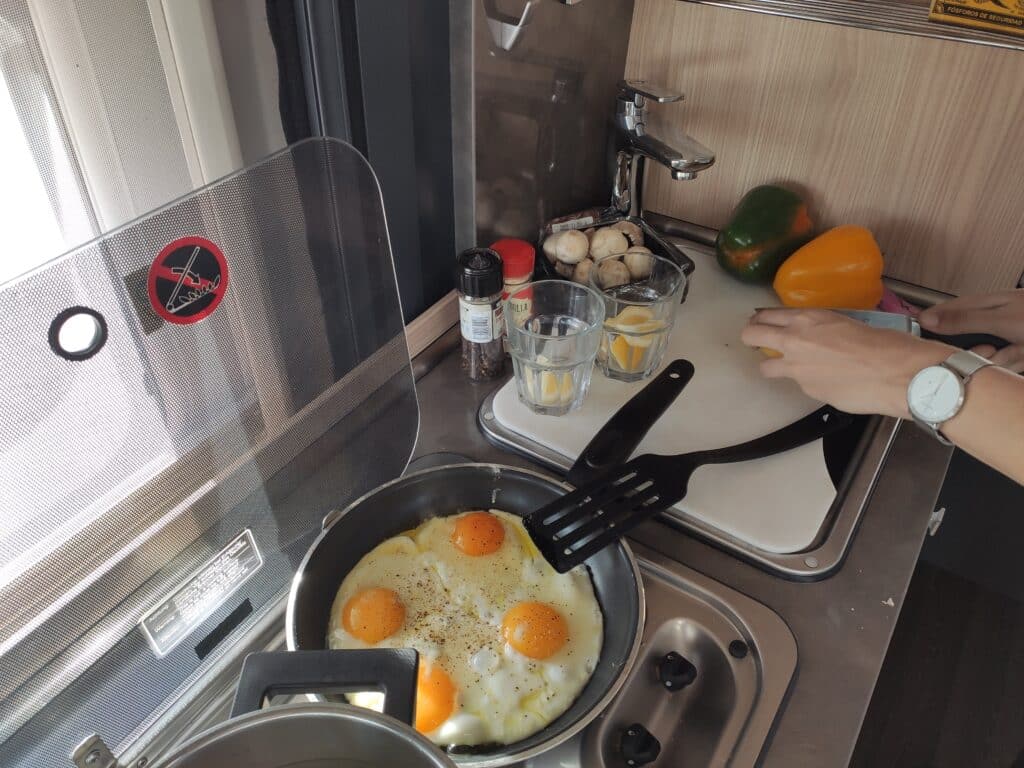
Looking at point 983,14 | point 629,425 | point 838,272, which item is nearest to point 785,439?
point 629,425

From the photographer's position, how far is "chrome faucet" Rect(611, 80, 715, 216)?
3.13 feet

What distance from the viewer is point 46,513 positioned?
0.48m

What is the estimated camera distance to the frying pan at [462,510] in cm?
57

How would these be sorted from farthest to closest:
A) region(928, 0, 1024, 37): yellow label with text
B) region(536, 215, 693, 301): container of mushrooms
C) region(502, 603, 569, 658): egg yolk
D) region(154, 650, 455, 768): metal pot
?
region(536, 215, 693, 301): container of mushrooms
region(928, 0, 1024, 37): yellow label with text
region(502, 603, 569, 658): egg yolk
region(154, 650, 455, 768): metal pot

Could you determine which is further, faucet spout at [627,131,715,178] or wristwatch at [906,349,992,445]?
faucet spout at [627,131,715,178]

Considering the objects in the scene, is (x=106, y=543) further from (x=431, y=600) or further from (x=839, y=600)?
(x=839, y=600)

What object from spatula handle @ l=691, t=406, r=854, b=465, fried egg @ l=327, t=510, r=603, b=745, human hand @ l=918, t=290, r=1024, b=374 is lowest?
fried egg @ l=327, t=510, r=603, b=745

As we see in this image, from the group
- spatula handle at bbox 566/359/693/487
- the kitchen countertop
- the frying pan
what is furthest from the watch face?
the frying pan

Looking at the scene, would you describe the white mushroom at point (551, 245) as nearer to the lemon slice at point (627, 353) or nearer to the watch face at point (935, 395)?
the lemon slice at point (627, 353)

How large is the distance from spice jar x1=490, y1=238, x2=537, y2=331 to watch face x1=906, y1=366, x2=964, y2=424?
42 centimetres

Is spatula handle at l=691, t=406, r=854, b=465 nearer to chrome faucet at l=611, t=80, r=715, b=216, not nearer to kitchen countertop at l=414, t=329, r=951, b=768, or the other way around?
kitchen countertop at l=414, t=329, r=951, b=768

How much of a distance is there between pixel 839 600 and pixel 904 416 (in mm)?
213

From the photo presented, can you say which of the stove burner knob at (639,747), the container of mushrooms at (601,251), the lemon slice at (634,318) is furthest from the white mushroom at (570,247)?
the stove burner knob at (639,747)

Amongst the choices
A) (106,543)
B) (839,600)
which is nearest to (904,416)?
(839,600)
